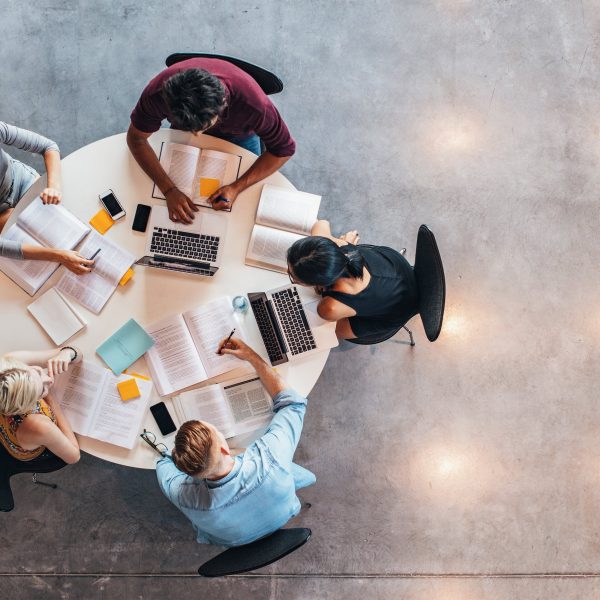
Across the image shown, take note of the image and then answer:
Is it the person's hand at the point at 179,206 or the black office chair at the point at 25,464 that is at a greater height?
the person's hand at the point at 179,206

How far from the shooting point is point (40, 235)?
2.28 m

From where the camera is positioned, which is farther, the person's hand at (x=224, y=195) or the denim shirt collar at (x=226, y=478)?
the person's hand at (x=224, y=195)

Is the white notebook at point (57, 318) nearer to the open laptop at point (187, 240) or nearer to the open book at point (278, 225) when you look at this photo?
the open laptop at point (187, 240)

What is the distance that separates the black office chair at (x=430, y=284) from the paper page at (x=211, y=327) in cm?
78

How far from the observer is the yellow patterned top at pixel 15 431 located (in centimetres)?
216

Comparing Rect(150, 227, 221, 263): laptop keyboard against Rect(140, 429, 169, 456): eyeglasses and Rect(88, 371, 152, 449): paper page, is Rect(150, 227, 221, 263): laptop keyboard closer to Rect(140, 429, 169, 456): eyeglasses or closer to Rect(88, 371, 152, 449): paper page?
Rect(88, 371, 152, 449): paper page

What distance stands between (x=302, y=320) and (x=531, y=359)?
5.39ft

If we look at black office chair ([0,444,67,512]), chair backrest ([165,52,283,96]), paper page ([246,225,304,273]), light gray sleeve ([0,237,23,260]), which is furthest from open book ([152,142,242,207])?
black office chair ([0,444,67,512])

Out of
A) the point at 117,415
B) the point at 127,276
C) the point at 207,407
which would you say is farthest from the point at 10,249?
the point at 207,407

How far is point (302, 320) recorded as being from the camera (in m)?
2.28

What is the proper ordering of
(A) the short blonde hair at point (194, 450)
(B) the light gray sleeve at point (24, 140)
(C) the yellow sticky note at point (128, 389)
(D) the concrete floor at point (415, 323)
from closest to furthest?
(A) the short blonde hair at point (194, 450) < (C) the yellow sticky note at point (128, 389) < (B) the light gray sleeve at point (24, 140) < (D) the concrete floor at point (415, 323)

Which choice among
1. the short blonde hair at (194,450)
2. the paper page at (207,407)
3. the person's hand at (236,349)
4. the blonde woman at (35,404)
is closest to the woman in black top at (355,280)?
the person's hand at (236,349)

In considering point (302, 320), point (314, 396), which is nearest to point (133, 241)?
point (302, 320)

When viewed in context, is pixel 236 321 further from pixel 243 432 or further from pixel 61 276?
pixel 61 276
